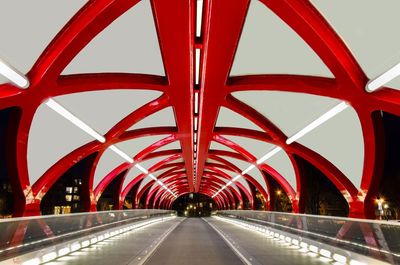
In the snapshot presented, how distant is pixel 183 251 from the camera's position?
11031 mm

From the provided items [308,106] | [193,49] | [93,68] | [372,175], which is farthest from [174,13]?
[372,175]

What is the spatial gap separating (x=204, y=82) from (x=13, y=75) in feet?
19.4

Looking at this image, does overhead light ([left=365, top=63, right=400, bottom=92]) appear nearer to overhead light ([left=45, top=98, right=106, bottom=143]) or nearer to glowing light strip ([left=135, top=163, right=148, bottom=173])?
overhead light ([left=45, top=98, right=106, bottom=143])

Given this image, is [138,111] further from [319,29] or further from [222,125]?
[319,29]

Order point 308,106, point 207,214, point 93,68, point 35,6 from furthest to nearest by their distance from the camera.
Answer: point 207,214
point 308,106
point 93,68
point 35,6

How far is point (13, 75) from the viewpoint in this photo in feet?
34.9

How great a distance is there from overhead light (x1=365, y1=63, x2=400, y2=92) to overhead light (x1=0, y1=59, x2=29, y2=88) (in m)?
9.80

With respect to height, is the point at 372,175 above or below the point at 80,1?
below

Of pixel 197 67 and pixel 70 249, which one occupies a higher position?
pixel 197 67

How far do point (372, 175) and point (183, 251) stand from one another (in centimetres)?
925

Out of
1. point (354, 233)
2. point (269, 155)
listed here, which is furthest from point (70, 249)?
point (269, 155)

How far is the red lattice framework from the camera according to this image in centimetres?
898

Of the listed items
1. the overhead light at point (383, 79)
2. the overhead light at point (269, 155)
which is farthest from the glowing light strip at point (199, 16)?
the overhead light at point (269, 155)

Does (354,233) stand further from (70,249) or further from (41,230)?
(70,249)
